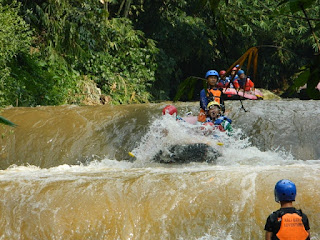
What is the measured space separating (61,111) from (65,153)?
1.42 metres

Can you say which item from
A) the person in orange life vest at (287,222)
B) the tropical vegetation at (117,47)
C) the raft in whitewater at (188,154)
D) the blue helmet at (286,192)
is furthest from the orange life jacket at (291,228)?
the tropical vegetation at (117,47)

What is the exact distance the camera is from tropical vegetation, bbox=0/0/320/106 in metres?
11.0

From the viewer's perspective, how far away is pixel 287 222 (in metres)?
3.44

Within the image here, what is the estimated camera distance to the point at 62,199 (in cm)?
498

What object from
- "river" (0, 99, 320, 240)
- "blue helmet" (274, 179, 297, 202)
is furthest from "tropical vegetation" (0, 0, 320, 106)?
"blue helmet" (274, 179, 297, 202)

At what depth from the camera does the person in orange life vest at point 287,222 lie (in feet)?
11.2

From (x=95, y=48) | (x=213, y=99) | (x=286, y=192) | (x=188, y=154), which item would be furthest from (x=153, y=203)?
(x=95, y=48)

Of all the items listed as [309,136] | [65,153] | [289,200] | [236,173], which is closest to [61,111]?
[65,153]

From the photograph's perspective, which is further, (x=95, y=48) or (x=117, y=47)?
(x=117, y=47)

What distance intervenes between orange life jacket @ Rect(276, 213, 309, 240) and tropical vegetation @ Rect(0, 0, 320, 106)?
192 inches

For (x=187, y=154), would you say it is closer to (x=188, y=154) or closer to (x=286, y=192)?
(x=188, y=154)

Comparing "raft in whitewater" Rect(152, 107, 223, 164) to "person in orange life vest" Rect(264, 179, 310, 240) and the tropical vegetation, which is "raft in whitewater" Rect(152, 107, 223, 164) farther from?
"person in orange life vest" Rect(264, 179, 310, 240)

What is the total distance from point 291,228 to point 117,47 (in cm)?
1202

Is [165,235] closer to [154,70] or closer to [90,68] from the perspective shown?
[90,68]
